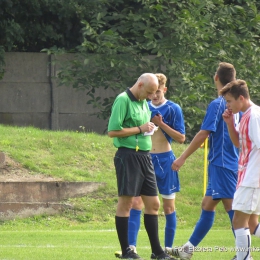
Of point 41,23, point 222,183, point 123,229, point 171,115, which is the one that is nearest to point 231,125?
point 222,183

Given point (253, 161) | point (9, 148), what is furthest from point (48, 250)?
point (9, 148)

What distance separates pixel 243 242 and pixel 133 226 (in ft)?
6.91

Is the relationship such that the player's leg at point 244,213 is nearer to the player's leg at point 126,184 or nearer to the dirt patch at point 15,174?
the player's leg at point 126,184

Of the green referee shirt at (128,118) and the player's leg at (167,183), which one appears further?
the player's leg at (167,183)

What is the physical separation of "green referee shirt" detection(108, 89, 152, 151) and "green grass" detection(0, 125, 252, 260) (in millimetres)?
1307

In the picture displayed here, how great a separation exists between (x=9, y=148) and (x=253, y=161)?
10263 mm

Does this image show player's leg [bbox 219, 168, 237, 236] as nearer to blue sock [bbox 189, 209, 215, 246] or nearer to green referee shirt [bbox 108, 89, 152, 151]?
blue sock [bbox 189, 209, 215, 246]

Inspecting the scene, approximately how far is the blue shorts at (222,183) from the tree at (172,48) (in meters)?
10.4

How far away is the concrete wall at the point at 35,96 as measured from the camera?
22.8 m

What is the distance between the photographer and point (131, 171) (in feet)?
29.3

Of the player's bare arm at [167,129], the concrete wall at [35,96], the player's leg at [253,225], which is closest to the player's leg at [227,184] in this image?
the player's leg at [253,225]

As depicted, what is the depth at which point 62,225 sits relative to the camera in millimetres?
14742

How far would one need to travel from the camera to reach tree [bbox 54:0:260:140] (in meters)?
20.0

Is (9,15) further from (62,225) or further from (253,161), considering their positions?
(253,161)
